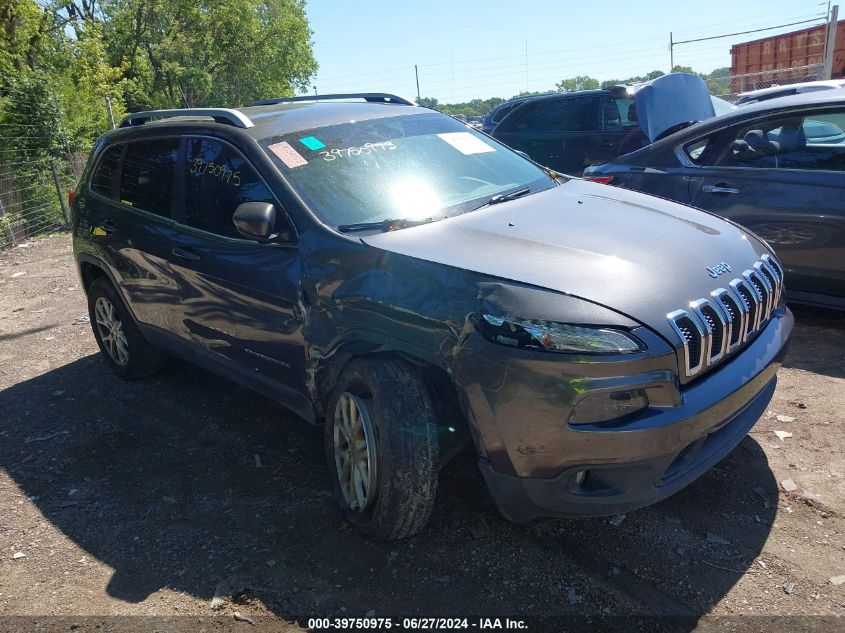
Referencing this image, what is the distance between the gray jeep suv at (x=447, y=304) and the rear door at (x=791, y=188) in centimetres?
159

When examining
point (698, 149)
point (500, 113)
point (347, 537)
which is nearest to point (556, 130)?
point (500, 113)

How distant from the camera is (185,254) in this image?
3.94 meters

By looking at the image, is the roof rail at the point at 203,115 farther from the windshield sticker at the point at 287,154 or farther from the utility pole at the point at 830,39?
the utility pole at the point at 830,39

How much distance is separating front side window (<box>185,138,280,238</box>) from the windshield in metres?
0.19

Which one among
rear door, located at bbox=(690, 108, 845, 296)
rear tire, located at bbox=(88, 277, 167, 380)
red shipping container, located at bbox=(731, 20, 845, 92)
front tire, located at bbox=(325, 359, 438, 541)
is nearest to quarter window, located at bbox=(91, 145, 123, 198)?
rear tire, located at bbox=(88, 277, 167, 380)

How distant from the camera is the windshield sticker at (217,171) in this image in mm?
3646

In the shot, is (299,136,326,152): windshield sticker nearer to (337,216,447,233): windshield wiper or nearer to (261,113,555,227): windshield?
(261,113,555,227): windshield

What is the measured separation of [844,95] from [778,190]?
29.3 inches

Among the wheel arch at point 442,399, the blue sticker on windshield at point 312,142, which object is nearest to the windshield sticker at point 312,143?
the blue sticker on windshield at point 312,142

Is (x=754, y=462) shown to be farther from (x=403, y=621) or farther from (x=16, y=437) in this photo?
(x=16, y=437)

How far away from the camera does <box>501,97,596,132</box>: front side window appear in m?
9.25

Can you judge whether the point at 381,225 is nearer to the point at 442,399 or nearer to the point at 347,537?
the point at 442,399

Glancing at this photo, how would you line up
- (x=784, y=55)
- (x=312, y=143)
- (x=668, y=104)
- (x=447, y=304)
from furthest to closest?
(x=784, y=55) < (x=668, y=104) < (x=312, y=143) < (x=447, y=304)

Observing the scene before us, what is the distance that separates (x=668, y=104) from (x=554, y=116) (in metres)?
3.39
